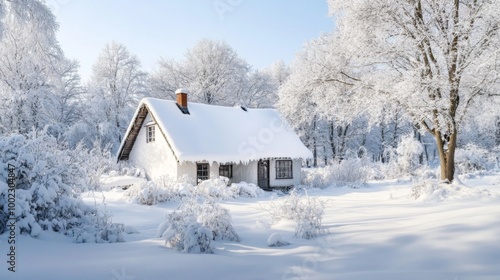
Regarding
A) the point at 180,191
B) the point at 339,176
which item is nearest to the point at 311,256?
the point at 180,191

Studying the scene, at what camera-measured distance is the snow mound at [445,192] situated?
429 inches

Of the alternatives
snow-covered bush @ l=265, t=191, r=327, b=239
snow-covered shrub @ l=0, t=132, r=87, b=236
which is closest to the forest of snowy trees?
snow-covered shrub @ l=0, t=132, r=87, b=236

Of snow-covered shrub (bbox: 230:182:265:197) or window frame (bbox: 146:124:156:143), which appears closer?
snow-covered shrub (bbox: 230:182:265:197)

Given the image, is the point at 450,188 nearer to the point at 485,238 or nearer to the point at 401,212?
the point at 401,212

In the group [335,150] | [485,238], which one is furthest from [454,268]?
[335,150]

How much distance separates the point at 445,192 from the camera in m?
11.5

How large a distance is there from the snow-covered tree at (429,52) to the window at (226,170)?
33.9ft

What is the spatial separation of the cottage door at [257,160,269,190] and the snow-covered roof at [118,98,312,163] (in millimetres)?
1307

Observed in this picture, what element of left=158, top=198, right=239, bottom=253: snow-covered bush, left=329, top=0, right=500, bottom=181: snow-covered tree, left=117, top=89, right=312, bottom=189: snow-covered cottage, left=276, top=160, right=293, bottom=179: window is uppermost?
left=329, top=0, right=500, bottom=181: snow-covered tree

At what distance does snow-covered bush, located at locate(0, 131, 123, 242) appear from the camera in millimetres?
6043

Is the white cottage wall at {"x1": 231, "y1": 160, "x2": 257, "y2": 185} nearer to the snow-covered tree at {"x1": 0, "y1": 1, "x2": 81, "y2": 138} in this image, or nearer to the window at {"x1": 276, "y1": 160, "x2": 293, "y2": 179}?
the window at {"x1": 276, "y1": 160, "x2": 293, "y2": 179}

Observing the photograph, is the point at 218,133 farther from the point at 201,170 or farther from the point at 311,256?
the point at 311,256

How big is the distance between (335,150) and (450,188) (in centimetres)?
2696

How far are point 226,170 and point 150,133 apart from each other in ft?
17.5
